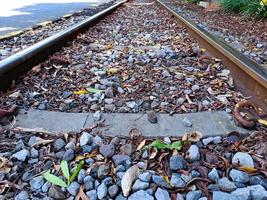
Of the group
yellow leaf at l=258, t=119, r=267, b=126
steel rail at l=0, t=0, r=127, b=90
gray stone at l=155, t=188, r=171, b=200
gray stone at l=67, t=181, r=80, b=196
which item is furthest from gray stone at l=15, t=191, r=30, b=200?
yellow leaf at l=258, t=119, r=267, b=126

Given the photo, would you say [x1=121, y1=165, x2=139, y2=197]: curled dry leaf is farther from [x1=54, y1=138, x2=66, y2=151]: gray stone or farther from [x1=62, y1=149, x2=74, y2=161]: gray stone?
[x1=54, y1=138, x2=66, y2=151]: gray stone

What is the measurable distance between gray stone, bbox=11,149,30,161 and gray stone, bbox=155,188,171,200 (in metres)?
0.66

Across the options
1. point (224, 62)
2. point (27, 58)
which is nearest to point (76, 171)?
point (27, 58)

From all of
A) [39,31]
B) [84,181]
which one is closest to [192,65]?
[84,181]

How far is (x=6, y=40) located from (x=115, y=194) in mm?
3699

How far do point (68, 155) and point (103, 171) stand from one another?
218 millimetres

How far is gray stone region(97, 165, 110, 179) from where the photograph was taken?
1482 mm

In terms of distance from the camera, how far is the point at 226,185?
1.40 m

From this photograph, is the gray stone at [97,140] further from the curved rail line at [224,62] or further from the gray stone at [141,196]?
the curved rail line at [224,62]

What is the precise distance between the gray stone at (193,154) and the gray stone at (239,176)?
6.8 inches

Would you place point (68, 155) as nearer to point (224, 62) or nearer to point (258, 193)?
point (258, 193)

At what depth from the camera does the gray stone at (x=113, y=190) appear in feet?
4.52

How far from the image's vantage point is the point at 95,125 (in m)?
1.93

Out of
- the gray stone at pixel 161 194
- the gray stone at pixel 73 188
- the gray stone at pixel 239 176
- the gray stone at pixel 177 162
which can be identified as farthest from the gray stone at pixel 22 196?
the gray stone at pixel 239 176
